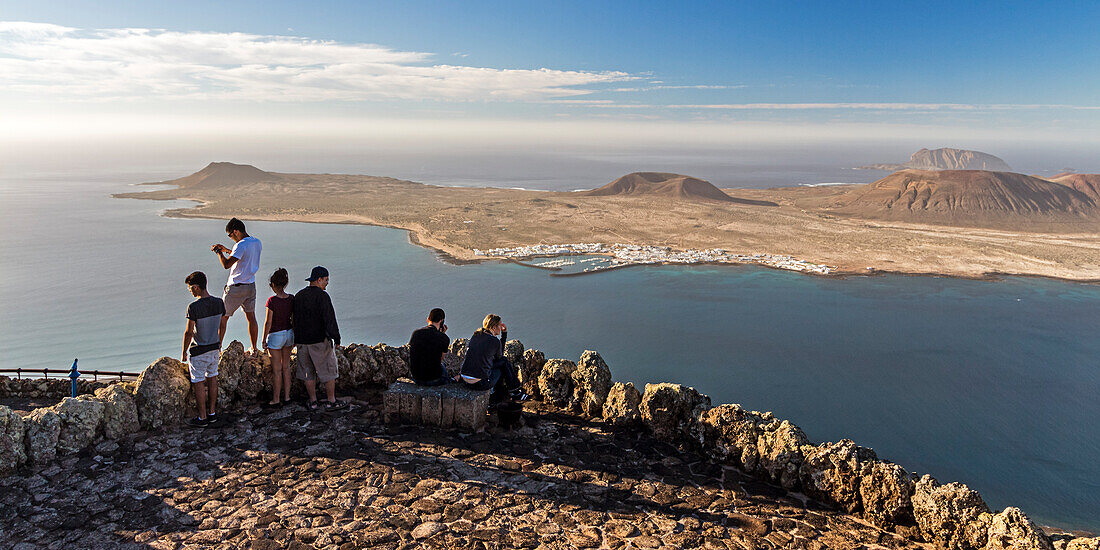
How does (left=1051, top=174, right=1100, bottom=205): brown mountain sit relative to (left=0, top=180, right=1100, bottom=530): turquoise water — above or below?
above

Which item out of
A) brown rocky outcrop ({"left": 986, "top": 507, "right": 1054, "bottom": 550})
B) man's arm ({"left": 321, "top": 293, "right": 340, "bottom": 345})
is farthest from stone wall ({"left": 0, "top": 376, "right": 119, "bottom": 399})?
brown rocky outcrop ({"left": 986, "top": 507, "right": 1054, "bottom": 550})

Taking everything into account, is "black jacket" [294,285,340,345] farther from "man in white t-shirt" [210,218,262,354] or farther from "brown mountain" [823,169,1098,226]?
"brown mountain" [823,169,1098,226]

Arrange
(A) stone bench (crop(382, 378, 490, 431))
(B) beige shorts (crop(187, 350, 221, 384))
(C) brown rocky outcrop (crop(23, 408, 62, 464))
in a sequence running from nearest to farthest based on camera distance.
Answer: (C) brown rocky outcrop (crop(23, 408, 62, 464)) → (B) beige shorts (crop(187, 350, 221, 384)) → (A) stone bench (crop(382, 378, 490, 431))

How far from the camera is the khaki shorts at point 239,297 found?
25.9ft

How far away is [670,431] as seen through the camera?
24.3 feet

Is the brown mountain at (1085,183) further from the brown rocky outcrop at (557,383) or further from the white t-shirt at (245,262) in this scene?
the white t-shirt at (245,262)

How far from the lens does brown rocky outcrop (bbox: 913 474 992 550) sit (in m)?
5.41

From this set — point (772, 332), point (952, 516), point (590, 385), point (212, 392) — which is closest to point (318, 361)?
point (212, 392)

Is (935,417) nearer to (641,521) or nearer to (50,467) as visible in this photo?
(641,521)

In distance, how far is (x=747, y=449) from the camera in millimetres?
6766

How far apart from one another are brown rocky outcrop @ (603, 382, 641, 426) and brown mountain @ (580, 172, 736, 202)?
2754 inches

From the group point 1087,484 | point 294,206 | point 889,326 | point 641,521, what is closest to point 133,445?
point 641,521

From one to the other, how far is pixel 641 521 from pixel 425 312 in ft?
76.9

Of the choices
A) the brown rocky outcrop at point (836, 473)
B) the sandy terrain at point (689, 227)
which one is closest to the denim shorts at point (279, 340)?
the brown rocky outcrop at point (836, 473)
